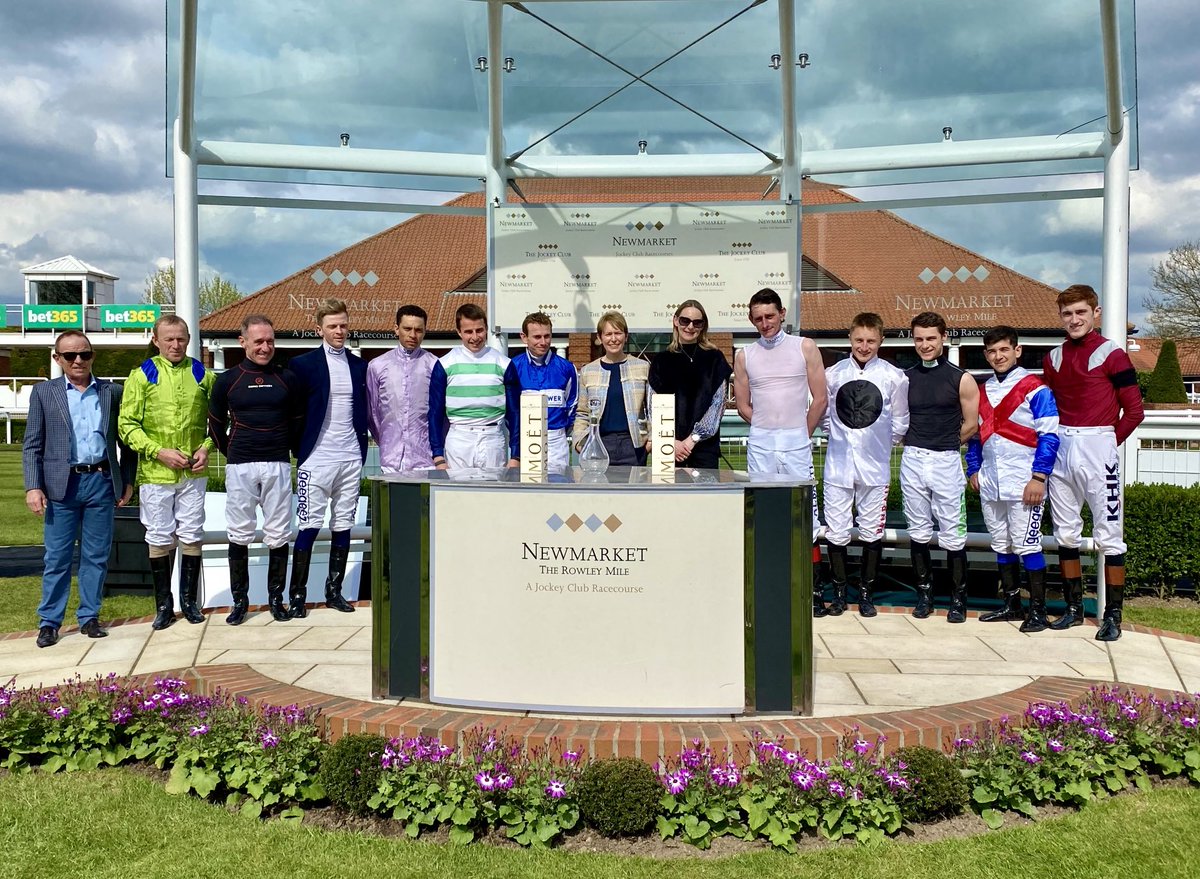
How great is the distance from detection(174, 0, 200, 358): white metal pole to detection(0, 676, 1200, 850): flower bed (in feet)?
10.5

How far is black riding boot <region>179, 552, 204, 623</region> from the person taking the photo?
613cm

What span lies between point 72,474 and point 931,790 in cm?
511

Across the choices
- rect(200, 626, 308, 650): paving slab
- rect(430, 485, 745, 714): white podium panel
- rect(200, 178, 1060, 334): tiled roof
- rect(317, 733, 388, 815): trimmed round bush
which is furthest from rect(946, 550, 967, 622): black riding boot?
rect(200, 626, 308, 650): paving slab

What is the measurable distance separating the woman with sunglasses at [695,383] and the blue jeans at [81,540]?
3546 millimetres

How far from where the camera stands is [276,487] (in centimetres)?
598

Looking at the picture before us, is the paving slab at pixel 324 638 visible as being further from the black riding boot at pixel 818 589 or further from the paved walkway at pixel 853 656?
the black riding boot at pixel 818 589

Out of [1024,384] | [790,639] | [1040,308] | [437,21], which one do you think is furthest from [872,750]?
[437,21]

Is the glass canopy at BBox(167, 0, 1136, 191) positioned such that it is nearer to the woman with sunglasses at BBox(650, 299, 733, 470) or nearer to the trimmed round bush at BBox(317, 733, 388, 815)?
the woman with sunglasses at BBox(650, 299, 733, 470)

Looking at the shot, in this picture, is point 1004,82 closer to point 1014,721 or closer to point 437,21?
point 437,21

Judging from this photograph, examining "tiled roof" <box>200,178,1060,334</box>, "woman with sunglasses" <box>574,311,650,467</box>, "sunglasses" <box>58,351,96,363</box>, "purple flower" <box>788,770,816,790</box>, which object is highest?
"tiled roof" <box>200,178,1060,334</box>

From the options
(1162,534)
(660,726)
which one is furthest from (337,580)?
(1162,534)

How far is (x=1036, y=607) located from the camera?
5.93 metres

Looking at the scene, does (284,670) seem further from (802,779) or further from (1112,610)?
(1112,610)

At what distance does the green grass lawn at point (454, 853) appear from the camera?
3.16 metres
